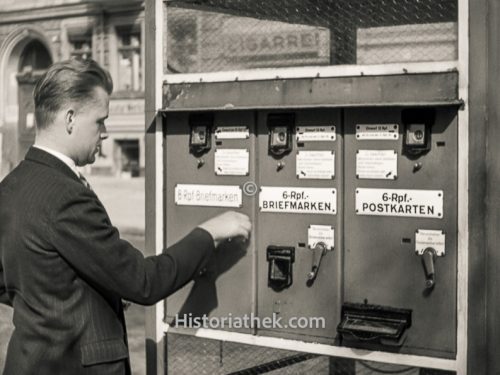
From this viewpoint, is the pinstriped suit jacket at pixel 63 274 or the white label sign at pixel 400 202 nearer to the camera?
the pinstriped suit jacket at pixel 63 274

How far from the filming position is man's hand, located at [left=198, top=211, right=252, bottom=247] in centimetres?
263

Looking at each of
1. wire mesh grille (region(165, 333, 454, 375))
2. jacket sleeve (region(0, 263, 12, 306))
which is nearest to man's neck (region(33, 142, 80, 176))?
jacket sleeve (region(0, 263, 12, 306))

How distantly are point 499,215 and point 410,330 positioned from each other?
0.49 m

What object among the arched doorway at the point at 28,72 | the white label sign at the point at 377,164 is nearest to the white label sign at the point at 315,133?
the white label sign at the point at 377,164

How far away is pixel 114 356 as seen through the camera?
232 centimetres

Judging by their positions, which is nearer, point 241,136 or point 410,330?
point 410,330

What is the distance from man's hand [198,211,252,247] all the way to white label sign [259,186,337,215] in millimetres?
104

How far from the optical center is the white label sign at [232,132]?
2904 mm

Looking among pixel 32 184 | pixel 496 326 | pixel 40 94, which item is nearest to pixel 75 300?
pixel 32 184

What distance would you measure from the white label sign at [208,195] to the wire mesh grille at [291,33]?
0.48 meters

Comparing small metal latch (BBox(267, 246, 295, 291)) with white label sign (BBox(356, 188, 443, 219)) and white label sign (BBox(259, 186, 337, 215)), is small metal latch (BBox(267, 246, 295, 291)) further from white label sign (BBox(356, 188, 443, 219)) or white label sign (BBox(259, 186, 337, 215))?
white label sign (BBox(356, 188, 443, 219))

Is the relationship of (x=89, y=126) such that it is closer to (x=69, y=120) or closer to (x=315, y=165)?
(x=69, y=120)

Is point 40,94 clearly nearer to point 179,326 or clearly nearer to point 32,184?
point 32,184

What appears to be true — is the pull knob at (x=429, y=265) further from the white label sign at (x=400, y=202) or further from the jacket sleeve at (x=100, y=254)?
the jacket sleeve at (x=100, y=254)
